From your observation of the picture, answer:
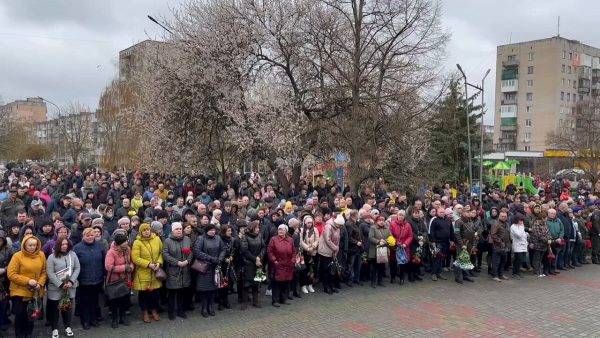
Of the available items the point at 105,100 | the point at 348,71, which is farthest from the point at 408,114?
the point at 105,100

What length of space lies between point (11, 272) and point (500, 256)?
10.1 metres

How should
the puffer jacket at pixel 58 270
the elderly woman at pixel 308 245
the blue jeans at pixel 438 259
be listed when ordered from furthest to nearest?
the blue jeans at pixel 438 259 → the elderly woman at pixel 308 245 → the puffer jacket at pixel 58 270

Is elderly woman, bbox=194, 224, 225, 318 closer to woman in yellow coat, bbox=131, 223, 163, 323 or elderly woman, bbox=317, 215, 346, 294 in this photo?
woman in yellow coat, bbox=131, 223, 163, 323

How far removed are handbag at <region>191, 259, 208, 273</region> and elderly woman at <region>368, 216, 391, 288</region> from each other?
385 cm

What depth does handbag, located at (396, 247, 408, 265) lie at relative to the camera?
35.1 ft

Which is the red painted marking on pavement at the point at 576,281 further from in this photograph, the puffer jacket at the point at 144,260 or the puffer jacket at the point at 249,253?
the puffer jacket at the point at 144,260

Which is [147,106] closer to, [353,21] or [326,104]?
[326,104]

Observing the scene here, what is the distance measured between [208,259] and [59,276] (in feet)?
7.65

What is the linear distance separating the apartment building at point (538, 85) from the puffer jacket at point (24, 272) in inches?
2866

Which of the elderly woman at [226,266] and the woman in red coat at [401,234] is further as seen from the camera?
the woman in red coat at [401,234]

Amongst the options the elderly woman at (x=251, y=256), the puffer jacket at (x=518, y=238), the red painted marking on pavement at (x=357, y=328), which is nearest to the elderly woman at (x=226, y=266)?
the elderly woman at (x=251, y=256)

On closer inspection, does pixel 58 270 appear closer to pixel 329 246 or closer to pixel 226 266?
pixel 226 266

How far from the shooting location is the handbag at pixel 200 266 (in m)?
8.33

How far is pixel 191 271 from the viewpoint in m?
8.56
